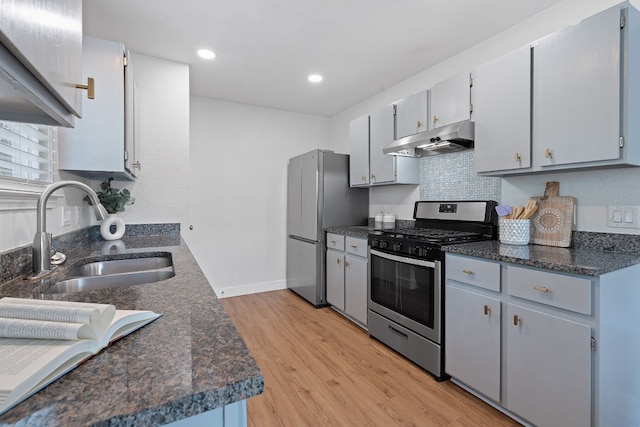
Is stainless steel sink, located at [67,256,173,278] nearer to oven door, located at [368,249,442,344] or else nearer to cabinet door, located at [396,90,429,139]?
oven door, located at [368,249,442,344]

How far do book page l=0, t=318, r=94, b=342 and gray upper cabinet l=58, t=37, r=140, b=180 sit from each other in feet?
4.98

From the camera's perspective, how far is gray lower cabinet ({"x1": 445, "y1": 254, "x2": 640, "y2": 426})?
137 centimetres

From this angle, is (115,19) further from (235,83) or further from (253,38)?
(235,83)

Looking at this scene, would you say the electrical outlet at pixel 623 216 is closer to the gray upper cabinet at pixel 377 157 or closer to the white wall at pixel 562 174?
the white wall at pixel 562 174

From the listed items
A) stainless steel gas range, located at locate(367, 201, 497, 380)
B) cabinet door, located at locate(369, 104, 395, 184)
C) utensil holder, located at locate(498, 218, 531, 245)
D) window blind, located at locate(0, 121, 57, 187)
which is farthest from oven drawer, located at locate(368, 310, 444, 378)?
window blind, located at locate(0, 121, 57, 187)

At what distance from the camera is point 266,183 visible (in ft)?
14.0

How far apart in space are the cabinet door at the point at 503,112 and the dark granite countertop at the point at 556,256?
1.71 feet

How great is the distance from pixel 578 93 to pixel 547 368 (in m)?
1.42

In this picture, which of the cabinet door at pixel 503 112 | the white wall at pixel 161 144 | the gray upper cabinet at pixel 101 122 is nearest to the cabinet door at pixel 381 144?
the cabinet door at pixel 503 112

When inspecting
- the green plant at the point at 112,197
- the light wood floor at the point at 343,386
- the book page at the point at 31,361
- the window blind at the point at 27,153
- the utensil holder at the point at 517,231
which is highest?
the window blind at the point at 27,153

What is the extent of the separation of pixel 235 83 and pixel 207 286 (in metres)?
2.92

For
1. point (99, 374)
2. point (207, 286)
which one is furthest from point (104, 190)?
point (99, 374)

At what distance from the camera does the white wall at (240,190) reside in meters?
3.85

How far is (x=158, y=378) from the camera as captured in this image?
51 cm
